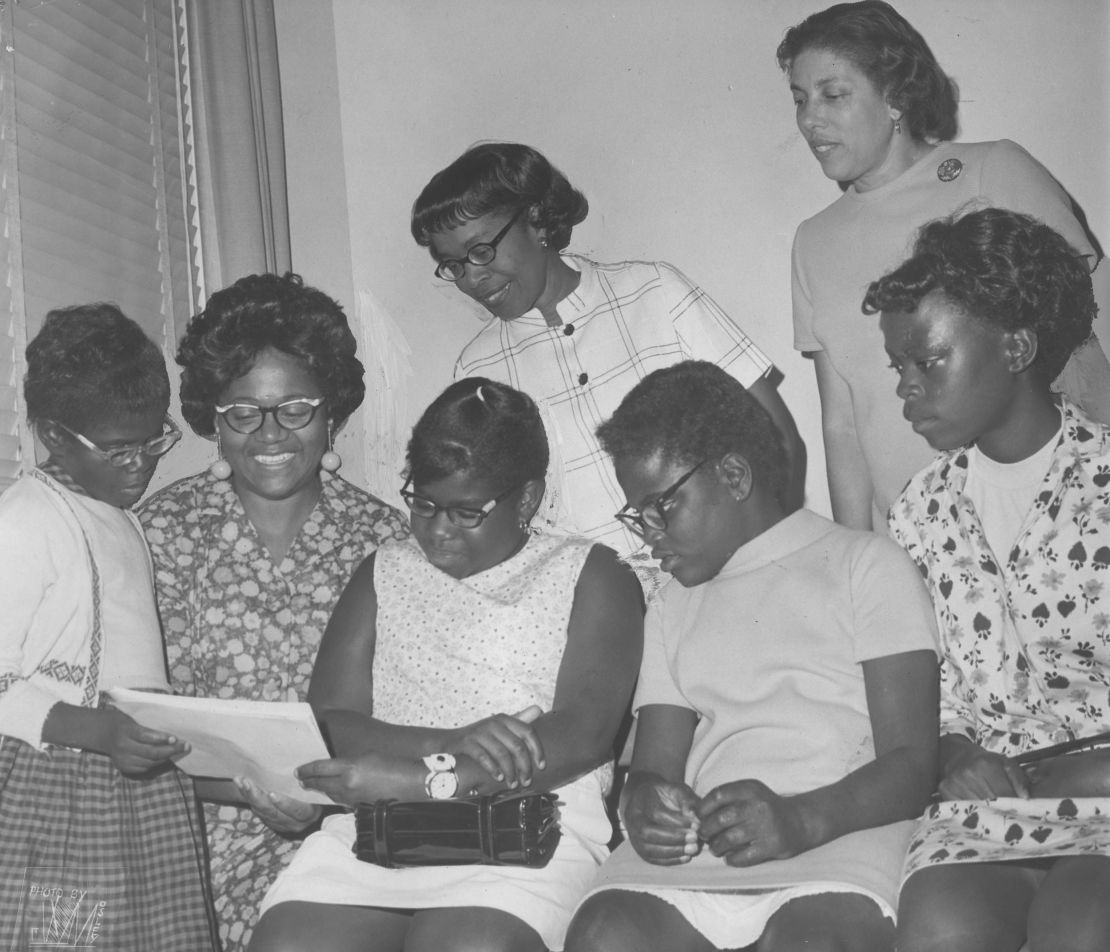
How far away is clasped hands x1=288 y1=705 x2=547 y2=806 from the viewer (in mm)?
2307

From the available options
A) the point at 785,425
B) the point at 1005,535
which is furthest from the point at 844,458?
the point at 1005,535

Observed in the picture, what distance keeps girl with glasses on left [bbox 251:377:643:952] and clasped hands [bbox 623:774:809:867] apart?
0.22 meters

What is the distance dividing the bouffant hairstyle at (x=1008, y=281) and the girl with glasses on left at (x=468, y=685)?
0.83m

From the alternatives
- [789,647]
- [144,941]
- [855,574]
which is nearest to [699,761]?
[789,647]

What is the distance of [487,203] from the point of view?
329cm

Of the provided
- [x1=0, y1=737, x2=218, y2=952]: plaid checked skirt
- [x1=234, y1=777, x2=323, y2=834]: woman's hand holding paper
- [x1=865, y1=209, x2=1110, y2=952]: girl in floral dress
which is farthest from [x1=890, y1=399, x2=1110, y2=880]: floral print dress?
[x1=0, y1=737, x2=218, y2=952]: plaid checked skirt

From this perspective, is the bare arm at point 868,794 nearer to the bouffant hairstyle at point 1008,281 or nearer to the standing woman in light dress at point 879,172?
the bouffant hairstyle at point 1008,281

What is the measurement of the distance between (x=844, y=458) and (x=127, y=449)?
1791 mm

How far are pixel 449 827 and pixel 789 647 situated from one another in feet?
2.27

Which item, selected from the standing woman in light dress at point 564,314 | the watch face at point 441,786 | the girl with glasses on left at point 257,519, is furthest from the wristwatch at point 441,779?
the standing woman in light dress at point 564,314

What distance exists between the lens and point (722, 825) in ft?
6.91

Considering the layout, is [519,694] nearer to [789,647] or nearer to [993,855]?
[789,647]

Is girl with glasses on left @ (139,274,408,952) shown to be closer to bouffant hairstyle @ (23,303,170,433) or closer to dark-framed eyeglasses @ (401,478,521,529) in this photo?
bouffant hairstyle @ (23,303,170,433)

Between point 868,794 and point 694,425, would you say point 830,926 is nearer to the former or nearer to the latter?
point 868,794
